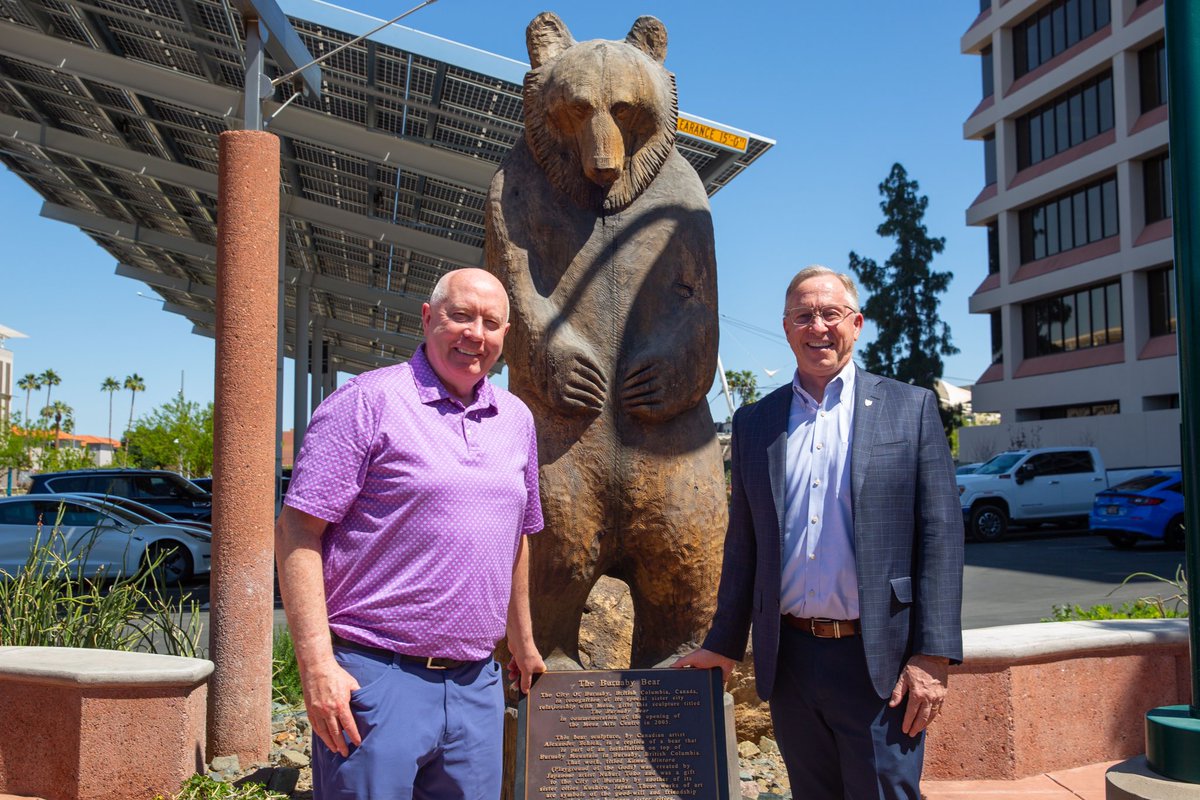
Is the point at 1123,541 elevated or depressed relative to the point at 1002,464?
depressed

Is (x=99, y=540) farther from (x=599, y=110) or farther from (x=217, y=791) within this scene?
(x=599, y=110)

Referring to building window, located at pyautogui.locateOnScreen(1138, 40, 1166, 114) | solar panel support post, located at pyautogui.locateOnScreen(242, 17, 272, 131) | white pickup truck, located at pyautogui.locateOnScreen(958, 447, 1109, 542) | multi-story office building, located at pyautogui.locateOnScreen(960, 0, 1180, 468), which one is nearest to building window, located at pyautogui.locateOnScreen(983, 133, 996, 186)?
multi-story office building, located at pyautogui.locateOnScreen(960, 0, 1180, 468)

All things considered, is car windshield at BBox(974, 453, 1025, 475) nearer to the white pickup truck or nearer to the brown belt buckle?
the white pickup truck

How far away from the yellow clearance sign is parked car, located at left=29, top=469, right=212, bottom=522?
33.2 ft

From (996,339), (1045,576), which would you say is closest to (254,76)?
(1045,576)

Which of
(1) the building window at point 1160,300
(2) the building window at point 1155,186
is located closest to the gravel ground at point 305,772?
(1) the building window at point 1160,300

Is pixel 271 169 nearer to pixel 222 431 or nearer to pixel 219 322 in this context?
pixel 219 322

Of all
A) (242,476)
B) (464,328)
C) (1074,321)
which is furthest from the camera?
(1074,321)

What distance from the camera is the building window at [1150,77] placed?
82.6 feet

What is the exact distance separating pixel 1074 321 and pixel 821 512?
96.2 ft

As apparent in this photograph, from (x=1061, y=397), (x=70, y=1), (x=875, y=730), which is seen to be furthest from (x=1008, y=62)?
(x=875, y=730)

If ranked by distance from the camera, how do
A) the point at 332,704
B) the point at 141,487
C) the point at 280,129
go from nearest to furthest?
the point at 332,704
the point at 280,129
the point at 141,487

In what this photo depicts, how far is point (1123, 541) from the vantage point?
52.1 feet

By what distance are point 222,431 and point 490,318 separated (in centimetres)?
307
